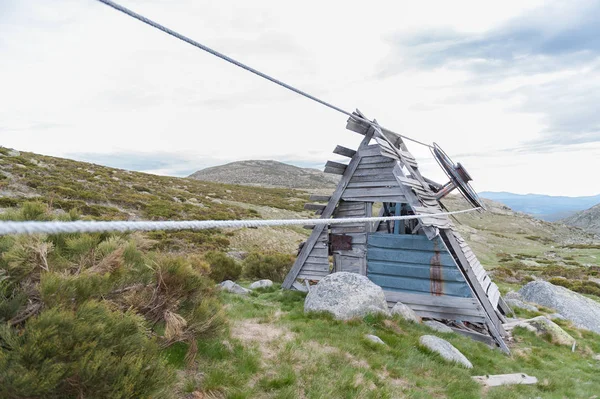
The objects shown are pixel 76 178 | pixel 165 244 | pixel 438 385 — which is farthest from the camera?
pixel 76 178

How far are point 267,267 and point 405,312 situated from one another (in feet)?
24.8

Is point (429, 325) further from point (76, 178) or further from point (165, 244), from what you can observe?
point (76, 178)

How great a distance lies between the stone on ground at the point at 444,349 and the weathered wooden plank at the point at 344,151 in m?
5.94

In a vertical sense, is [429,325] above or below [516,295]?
above

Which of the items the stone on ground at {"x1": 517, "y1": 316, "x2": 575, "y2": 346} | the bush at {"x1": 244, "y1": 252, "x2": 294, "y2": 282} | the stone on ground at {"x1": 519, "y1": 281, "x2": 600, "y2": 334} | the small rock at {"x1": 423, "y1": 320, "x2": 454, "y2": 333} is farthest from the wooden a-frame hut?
the stone on ground at {"x1": 519, "y1": 281, "x2": 600, "y2": 334}

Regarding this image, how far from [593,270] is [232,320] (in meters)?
42.6

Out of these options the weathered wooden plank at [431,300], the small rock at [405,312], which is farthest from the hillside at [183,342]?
the weathered wooden plank at [431,300]

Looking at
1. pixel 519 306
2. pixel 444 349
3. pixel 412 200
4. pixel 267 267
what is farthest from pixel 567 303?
pixel 267 267

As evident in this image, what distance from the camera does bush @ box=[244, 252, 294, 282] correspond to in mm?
16188

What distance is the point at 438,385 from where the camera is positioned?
22.7 ft

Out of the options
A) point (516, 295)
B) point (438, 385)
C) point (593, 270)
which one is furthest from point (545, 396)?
point (593, 270)

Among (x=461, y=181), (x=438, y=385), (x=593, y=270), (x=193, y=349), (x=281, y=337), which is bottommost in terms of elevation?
(x=593, y=270)

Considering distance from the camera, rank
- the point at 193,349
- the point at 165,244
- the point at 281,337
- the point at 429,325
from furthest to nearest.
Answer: the point at 165,244 → the point at 429,325 → the point at 281,337 → the point at 193,349

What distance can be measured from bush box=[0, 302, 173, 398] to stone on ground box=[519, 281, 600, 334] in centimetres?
1809
